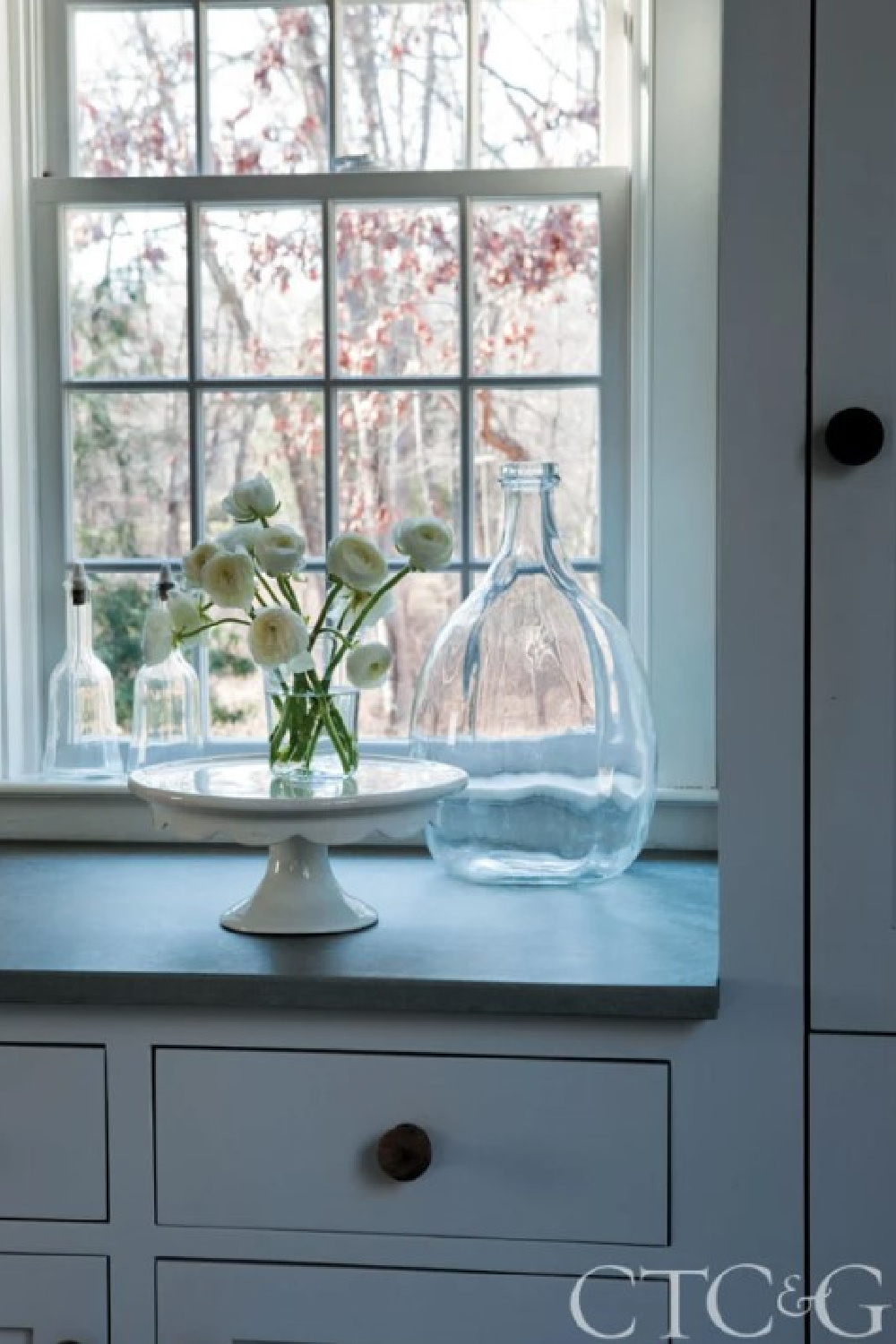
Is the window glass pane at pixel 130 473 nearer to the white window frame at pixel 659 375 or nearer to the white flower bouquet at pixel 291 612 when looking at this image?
the white window frame at pixel 659 375

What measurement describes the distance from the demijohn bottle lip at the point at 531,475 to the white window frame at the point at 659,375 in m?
0.25

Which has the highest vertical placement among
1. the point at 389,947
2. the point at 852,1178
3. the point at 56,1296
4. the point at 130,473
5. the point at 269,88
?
the point at 269,88

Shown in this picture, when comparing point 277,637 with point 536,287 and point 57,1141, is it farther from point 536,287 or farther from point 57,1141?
point 536,287

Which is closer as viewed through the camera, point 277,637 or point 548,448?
point 277,637

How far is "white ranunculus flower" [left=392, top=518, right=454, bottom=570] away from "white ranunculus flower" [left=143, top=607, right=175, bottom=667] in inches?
10.3

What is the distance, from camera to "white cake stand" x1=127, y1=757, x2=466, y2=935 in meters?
1.57

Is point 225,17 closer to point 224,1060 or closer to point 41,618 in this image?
point 41,618

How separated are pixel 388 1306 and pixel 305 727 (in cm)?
58

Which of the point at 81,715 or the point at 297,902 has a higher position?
the point at 81,715

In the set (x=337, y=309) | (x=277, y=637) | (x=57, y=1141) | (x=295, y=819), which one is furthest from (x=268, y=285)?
(x=57, y=1141)

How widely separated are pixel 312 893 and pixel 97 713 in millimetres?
670

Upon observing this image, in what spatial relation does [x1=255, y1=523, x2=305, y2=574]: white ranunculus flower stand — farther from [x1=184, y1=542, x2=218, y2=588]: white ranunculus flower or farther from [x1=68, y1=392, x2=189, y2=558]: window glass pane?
[x1=68, y1=392, x2=189, y2=558]: window glass pane

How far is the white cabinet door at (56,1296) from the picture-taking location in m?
1.51

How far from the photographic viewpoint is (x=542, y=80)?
219 cm
